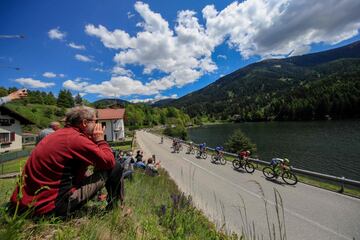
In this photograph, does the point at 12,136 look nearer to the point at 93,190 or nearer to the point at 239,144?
the point at 239,144

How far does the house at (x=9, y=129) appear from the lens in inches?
1116

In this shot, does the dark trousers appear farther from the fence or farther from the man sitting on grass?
the fence

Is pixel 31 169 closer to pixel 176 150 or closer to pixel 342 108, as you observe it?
pixel 176 150

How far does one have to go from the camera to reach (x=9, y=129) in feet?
Answer: 96.4

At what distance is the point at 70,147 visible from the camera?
6.57 feet

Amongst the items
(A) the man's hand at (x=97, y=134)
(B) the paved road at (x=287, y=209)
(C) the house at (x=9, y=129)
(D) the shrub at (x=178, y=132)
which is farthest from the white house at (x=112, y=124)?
(A) the man's hand at (x=97, y=134)

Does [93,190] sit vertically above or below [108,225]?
above

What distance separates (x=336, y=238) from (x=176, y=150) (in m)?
21.6

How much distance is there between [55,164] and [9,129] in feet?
119

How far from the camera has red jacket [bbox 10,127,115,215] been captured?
1.88 meters

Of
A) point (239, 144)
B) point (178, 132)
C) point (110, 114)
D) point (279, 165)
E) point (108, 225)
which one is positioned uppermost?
point (110, 114)

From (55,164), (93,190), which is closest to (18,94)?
(55,164)

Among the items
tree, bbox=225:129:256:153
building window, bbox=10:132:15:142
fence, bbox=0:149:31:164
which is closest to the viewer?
fence, bbox=0:149:31:164

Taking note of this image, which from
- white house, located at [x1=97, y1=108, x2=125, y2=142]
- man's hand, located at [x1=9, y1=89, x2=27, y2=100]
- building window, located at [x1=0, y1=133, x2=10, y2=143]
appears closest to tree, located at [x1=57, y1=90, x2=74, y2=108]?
white house, located at [x1=97, y1=108, x2=125, y2=142]
